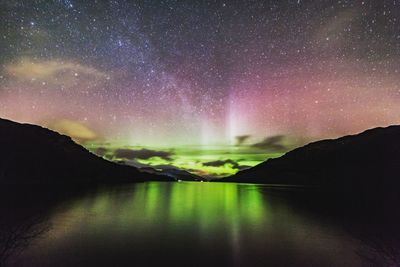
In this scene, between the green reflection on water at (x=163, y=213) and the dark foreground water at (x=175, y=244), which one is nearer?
the dark foreground water at (x=175, y=244)

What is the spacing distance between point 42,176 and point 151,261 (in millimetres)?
201606

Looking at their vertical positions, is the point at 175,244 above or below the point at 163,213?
below

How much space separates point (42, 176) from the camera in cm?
18938

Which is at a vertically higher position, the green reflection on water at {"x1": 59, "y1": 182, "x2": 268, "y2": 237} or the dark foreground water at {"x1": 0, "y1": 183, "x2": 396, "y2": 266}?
the green reflection on water at {"x1": 59, "y1": 182, "x2": 268, "y2": 237}

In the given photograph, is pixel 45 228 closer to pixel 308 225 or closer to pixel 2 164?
pixel 308 225

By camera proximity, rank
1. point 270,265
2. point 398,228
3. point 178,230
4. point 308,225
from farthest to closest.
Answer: point 308,225 < point 398,228 < point 178,230 < point 270,265

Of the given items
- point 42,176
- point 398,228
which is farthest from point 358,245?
point 42,176

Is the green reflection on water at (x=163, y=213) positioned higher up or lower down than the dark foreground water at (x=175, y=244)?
higher up

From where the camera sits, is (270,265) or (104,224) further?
(104,224)

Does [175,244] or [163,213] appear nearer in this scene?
[175,244]

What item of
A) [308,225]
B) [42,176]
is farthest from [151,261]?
[42,176]

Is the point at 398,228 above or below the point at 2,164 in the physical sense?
below

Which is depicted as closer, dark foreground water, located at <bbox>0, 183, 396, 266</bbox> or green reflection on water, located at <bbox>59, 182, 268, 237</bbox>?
dark foreground water, located at <bbox>0, 183, 396, 266</bbox>

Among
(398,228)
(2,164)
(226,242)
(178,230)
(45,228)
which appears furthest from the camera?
(2,164)
